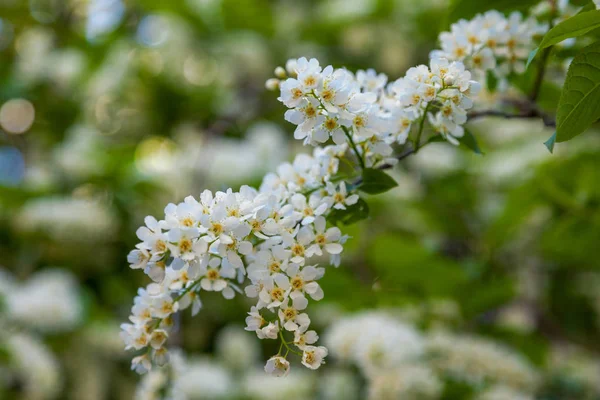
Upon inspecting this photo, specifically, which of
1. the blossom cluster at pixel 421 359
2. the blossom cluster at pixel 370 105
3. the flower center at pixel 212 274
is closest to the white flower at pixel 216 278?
the flower center at pixel 212 274

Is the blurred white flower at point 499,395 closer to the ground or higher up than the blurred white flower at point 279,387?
closer to the ground

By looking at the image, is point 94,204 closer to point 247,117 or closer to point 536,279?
point 247,117

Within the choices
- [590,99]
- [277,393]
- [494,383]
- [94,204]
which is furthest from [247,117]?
[590,99]

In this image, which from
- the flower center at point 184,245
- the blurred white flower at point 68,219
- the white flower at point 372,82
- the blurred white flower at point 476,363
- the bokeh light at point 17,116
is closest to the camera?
the flower center at point 184,245

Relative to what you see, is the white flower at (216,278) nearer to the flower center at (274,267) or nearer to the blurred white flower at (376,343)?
the flower center at (274,267)

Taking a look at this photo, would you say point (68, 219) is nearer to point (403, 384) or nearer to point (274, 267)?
point (403, 384)

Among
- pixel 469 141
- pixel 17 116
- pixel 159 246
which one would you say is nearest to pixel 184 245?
pixel 159 246
